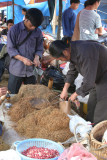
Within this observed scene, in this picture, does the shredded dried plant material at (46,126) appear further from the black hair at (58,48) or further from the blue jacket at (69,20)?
the blue jacket at (69,20)

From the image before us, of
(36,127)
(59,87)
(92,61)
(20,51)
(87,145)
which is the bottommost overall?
(59,87)

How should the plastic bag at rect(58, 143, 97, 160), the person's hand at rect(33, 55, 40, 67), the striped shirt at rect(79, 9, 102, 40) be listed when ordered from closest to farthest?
the plastic bag at rect(58, 143, 97, 160) → the person's hand at rect(33, 55, 40, 67) → the striped shirt at rect(79, 9, 102, 40)

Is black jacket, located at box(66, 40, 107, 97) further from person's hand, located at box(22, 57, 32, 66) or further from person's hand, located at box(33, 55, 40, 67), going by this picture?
person's hand, located at box(33, 55, 40, 67)

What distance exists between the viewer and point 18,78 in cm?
344

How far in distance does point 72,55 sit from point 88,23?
2.04 meters

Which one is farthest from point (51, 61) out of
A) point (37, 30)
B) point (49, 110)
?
point (49, 110)

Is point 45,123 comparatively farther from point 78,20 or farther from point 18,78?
point 78,20

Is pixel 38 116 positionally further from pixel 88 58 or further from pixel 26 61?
pixel 26 61

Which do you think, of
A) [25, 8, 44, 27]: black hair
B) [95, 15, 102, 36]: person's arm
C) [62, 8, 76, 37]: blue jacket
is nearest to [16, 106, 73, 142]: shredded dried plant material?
[25, 8, 44, 27]: black hair

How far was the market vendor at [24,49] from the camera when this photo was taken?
3.22 meters

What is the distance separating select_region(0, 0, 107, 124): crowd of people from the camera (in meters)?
2.12

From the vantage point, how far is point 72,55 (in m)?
2.17

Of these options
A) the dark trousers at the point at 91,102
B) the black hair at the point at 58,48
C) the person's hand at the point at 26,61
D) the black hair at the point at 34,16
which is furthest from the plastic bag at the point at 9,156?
the black hair at the point at 34,16

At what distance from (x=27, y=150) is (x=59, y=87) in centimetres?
266
